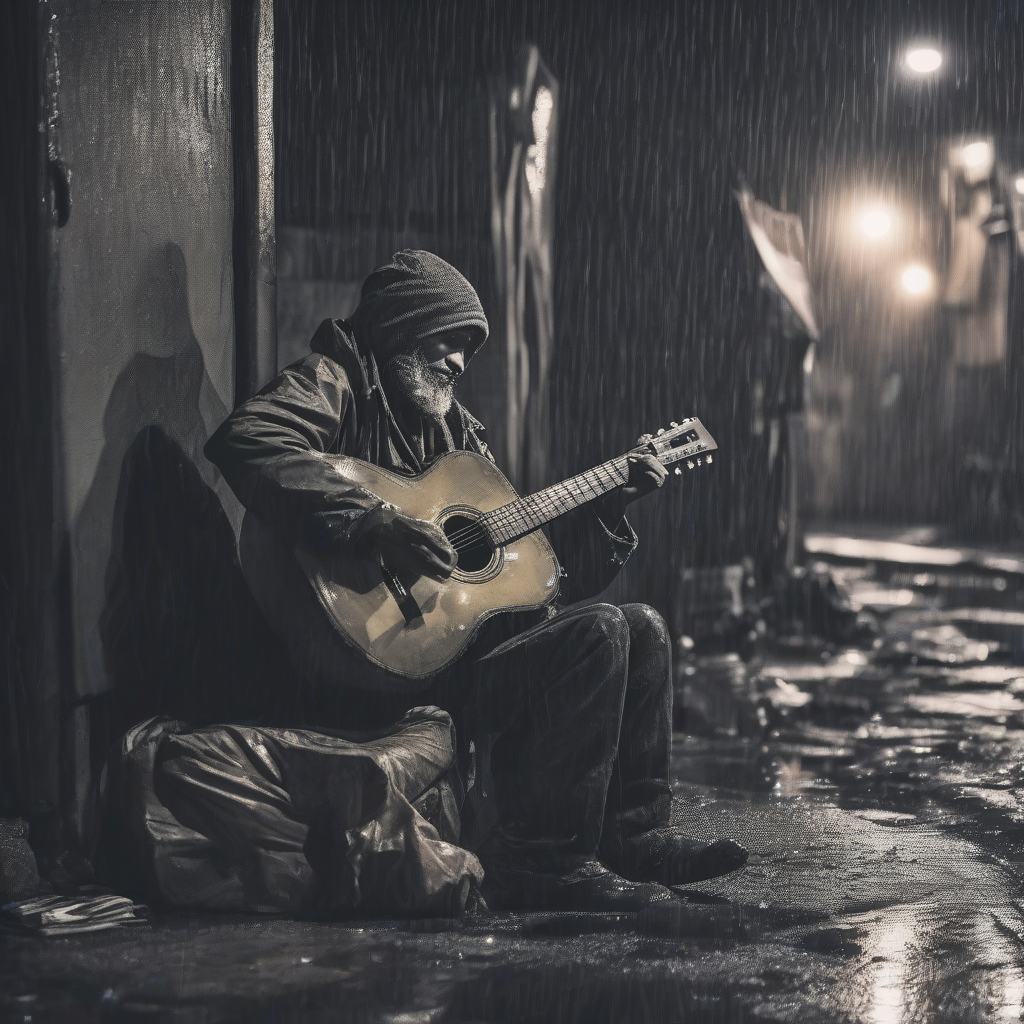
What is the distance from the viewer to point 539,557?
420 centimetres

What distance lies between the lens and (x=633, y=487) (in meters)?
4.32

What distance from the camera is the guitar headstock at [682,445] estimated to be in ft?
14.3

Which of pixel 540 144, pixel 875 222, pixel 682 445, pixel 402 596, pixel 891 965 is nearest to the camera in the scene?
pixel 891 965

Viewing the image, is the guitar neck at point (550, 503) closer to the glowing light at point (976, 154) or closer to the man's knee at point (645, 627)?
the man's knee at point (645, 627)

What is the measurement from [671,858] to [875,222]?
18885mm

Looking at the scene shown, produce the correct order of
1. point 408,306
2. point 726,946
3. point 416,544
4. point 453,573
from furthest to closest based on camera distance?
point 408,306 → point 453,573 → point 416,544 → point 726,946

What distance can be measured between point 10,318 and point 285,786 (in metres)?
1.60

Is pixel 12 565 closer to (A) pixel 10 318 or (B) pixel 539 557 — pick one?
(A) pixel 10 318

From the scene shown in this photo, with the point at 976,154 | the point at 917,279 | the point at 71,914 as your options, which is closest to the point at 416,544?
the point at 71,914

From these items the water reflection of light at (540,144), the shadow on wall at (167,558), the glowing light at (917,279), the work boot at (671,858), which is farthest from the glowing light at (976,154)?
the work boot at (671,858)

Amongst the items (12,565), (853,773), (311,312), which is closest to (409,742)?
(12,565)

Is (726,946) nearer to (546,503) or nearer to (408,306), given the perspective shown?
(546,503)

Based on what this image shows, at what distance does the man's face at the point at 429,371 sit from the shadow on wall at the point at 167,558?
71 cm

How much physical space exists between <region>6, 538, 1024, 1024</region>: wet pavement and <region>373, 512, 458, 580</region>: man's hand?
38.1 inches
